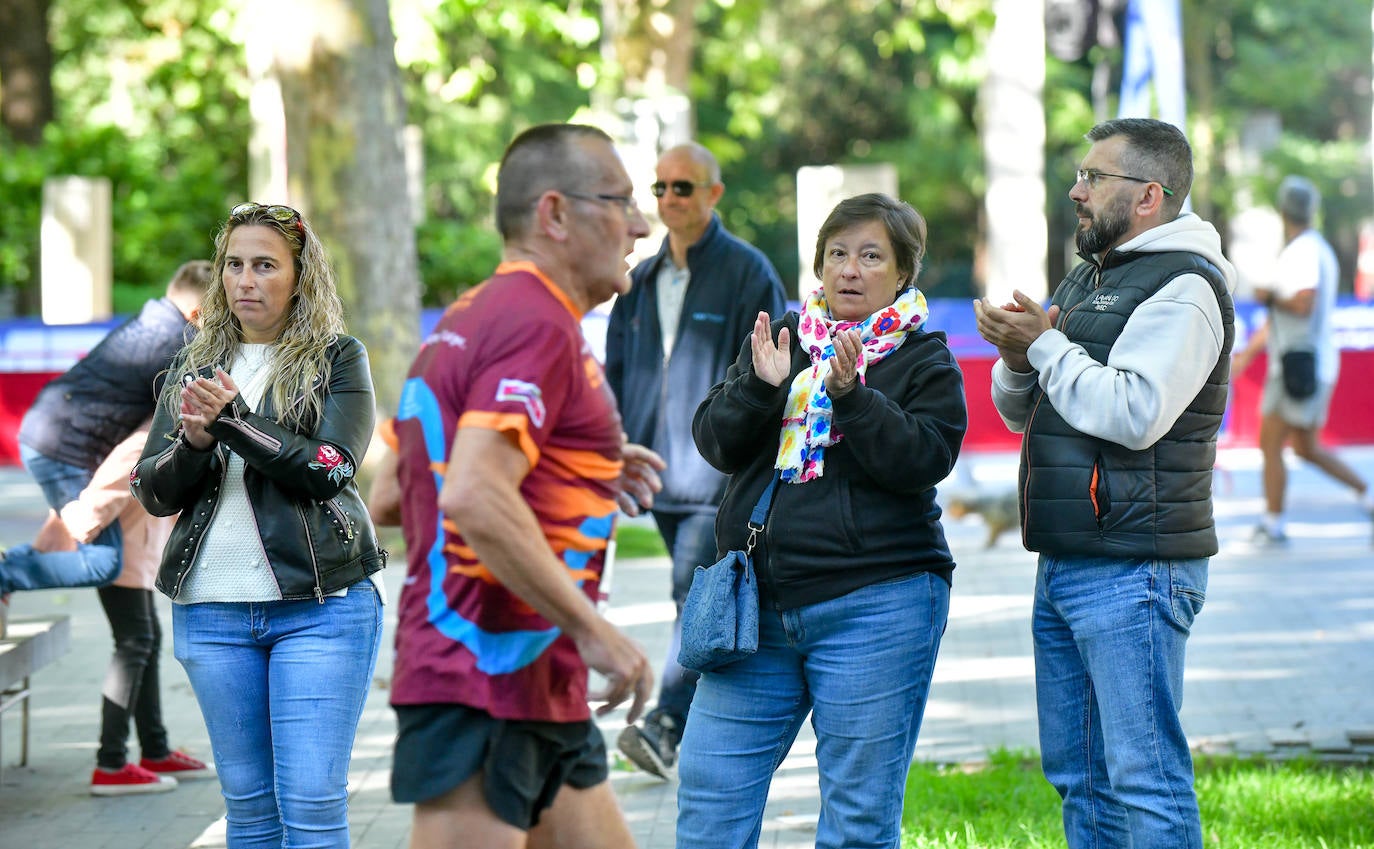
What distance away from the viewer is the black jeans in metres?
6.01

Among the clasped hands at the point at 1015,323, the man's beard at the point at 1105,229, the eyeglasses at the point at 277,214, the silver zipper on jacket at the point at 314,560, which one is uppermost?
the eyeglasses at the point at 277,214

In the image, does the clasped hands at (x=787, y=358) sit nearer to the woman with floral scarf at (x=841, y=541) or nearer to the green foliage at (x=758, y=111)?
the woman with floral scarf at (x=841, y=541)

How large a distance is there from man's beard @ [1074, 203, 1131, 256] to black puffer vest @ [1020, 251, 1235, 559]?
4 cm

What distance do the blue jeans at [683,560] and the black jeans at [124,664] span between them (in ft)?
6.13

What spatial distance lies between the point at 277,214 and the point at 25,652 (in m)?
2.36

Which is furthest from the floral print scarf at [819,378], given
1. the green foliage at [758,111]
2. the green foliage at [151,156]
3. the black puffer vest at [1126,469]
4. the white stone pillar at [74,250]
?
the green foliage at [758,111]

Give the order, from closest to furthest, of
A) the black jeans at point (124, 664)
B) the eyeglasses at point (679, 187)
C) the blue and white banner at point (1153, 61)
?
the black jeans at point (124, 664) → the eyeglasses at point (679, 187) → the blue and white banner at point (1153, 61)

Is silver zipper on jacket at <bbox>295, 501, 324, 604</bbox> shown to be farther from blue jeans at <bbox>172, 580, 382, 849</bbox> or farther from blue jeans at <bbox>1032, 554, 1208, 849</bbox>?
blue jeans at <bbox>1032, 554, 1208, 849</bbox>

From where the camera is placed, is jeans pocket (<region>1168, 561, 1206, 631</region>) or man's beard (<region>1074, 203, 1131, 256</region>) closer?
jeans pocket (<region>1168, 561, 1206, 631</region>)

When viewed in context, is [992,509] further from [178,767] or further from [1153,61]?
[178,767]

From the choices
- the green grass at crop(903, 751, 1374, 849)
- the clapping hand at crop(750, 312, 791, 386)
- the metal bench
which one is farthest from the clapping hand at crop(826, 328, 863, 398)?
the metal bench

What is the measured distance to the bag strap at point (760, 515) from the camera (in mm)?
3883

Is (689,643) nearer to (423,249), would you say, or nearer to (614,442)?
(614,442)

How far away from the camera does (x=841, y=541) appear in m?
3.79
